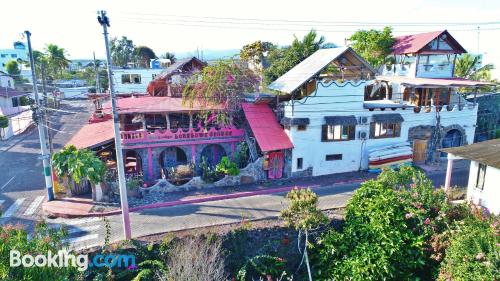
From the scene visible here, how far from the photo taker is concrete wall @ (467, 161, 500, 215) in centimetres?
1572

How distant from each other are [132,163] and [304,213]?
15.8 meters

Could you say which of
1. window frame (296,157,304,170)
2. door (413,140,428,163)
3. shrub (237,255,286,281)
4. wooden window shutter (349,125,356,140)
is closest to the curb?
window frame (296,157,304,170)

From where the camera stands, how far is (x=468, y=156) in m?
16.4

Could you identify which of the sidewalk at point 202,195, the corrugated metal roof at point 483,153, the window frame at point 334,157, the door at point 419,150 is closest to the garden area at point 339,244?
the corrugated metal roof at point 483,153

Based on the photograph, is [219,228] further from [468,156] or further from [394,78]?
[394,78]

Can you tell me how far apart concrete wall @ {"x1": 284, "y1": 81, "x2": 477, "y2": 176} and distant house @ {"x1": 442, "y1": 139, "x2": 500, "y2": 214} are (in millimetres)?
7648

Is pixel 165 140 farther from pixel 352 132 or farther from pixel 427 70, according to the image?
pixel 427 70

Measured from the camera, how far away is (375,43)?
31062mm

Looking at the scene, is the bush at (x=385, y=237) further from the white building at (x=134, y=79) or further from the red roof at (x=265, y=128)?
the white building at (x=134, y=79)

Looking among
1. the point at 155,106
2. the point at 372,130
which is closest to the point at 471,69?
the point at 372,130

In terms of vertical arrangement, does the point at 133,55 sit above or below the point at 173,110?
above

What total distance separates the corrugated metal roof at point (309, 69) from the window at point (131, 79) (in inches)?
876

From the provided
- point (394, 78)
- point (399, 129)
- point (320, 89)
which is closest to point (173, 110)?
point (320, 89)

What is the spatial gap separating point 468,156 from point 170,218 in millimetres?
15251
